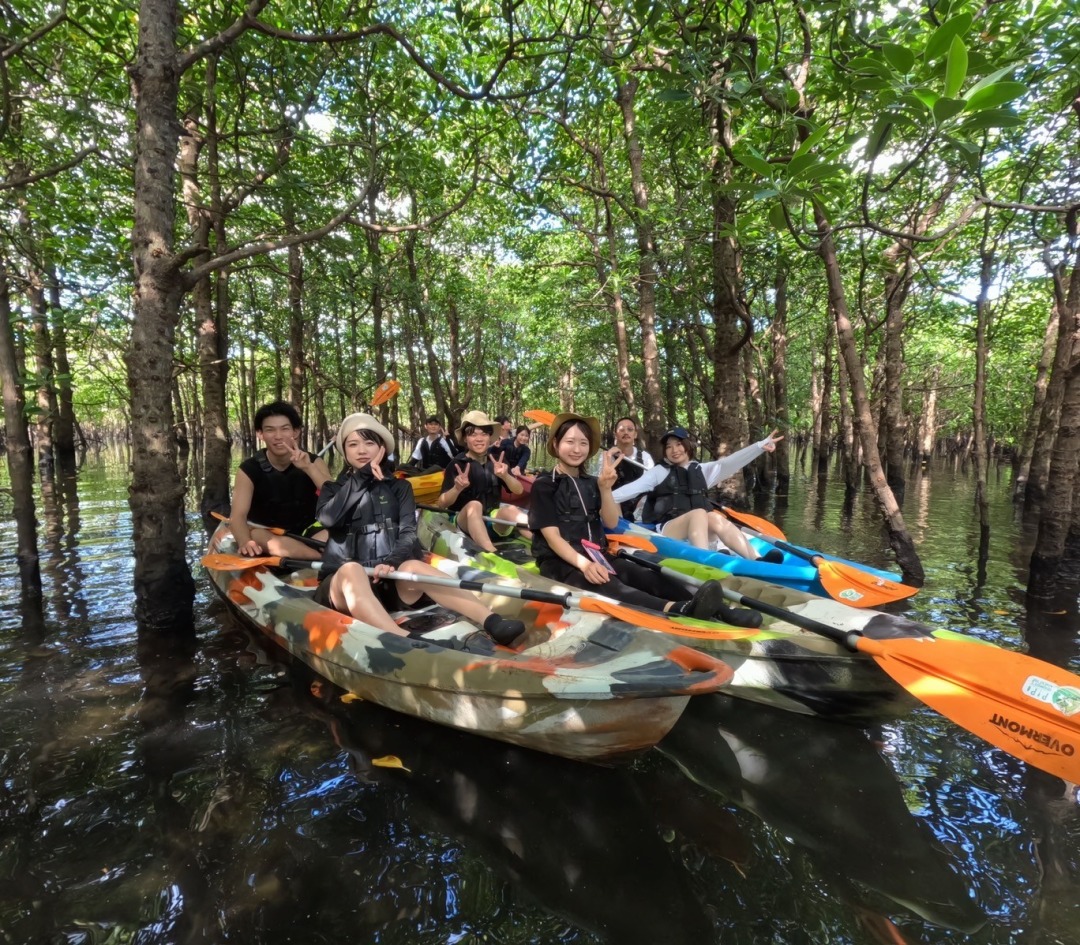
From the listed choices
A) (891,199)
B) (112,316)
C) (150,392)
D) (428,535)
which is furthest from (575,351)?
(150,392)

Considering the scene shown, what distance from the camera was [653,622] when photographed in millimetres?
3406

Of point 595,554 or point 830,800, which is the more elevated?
point 595,554

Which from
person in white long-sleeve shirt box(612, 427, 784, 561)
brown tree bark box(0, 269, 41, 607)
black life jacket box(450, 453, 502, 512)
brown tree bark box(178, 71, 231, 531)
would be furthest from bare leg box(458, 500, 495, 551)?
brown tree bark box(178, 71, 231, 531)

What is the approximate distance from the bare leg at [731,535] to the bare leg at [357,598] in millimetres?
3605

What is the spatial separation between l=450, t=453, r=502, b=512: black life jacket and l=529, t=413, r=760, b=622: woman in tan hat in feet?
8.98

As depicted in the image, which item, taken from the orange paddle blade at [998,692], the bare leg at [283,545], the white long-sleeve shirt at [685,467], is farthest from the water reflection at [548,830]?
the white long-sleeve shirt at [685,467]

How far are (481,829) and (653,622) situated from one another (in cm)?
149

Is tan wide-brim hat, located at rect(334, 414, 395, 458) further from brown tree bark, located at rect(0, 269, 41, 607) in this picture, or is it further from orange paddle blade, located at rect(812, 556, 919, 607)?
orange paddle blade, located at rect(812, 556, 919, 607)

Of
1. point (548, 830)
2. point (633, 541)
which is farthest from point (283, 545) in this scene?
point (548, 830)

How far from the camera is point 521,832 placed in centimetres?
255

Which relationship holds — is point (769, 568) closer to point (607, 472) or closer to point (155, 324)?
point (607, 472)

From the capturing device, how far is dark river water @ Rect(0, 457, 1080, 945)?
2.09 metres

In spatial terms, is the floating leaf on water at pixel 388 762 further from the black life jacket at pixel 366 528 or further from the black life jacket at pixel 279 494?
the black life jacket at pixel 279 494

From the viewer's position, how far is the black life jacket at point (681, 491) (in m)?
6.51
